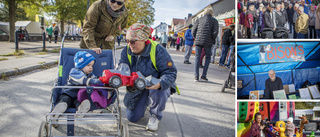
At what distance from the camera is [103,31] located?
390 centimetres

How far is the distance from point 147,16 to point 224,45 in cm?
3529

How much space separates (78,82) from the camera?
2551 mm

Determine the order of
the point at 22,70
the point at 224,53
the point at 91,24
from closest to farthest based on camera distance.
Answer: the point at 91,24 < the point at 22,70 < the point at 224,53

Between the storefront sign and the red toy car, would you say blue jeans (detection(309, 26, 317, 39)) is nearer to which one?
the storefront sign

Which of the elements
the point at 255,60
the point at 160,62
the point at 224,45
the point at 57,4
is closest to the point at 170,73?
the point at 160,62

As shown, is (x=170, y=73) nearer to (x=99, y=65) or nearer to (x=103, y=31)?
(x=99, y=65)

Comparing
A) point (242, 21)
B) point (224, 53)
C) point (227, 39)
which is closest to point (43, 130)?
point (242, 21)

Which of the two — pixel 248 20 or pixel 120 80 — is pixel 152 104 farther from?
pixel 248 20

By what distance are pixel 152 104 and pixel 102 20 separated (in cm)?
159

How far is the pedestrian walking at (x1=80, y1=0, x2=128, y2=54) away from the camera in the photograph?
3.59m

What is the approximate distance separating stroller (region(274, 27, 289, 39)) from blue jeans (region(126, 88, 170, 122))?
1567 millimetres

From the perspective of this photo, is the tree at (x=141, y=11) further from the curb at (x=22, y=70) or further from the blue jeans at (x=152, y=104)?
the blue jeans at (x=152, y=104)

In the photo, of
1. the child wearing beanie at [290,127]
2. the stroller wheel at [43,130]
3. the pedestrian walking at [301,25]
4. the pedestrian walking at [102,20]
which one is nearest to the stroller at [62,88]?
the stroller wheel at [43,130]

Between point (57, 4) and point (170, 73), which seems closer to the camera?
point (170, 73)
